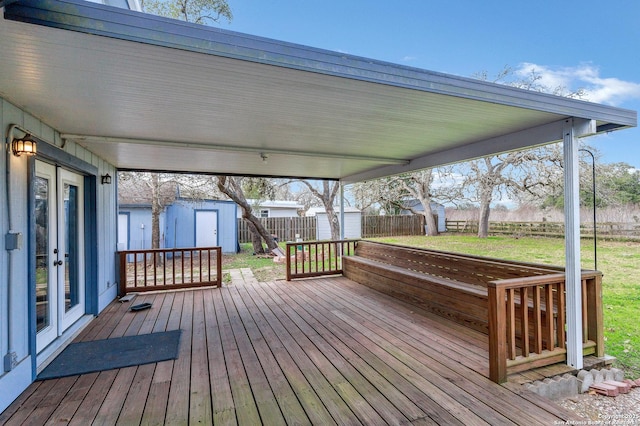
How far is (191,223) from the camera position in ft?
37.3

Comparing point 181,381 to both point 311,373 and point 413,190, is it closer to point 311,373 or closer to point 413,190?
point 311,373

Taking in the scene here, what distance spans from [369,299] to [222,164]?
332cm

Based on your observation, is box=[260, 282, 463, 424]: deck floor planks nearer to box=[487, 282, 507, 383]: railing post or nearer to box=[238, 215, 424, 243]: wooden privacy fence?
box=[487, 282, 507, 383]: railing post

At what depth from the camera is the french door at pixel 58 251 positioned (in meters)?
3.08

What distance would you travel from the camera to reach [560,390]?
2.44 m

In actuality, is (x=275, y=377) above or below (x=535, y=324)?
below

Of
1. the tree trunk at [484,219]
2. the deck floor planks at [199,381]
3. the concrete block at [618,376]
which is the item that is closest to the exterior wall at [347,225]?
the tree trunk at [484,219]

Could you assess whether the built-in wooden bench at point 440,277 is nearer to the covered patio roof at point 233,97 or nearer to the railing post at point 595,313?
the railing post at point 595,313

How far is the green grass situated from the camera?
135 inches

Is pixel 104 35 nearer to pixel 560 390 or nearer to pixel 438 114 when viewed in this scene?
pixel 438 114

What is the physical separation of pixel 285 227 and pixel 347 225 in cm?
297

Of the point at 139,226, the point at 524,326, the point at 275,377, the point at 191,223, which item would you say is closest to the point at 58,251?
the point at 275,377

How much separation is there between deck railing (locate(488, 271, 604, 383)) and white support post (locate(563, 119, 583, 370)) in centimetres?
6

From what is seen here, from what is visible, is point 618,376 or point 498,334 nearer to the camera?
point 498,334
